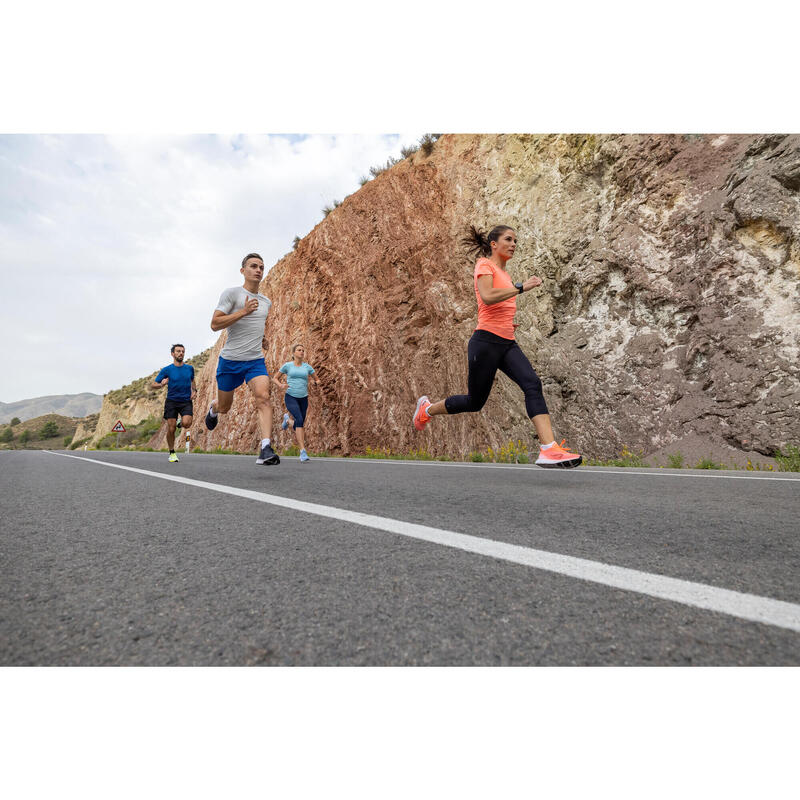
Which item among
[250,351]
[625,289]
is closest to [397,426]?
[625,289]

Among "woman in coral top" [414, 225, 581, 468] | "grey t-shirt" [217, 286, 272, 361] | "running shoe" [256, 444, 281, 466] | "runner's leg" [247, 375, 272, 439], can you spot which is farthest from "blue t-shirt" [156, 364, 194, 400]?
"woman in coral top" [414, 225, 581, 468]

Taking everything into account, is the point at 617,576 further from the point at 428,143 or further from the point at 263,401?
the point at 428,143

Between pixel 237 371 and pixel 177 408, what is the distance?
3.29 metres

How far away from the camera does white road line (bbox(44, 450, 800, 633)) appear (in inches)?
55.4

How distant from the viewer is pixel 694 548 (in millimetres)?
2121

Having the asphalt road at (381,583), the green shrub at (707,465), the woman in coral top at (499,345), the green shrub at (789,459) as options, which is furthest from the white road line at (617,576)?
the green shrub at (789,459)

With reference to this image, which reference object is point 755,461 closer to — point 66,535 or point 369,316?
point 66,535

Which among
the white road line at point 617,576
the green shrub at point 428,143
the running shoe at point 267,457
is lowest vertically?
the white road line at point 617,576

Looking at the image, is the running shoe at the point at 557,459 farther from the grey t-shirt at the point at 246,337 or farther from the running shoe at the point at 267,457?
the grey t-shirt at the point at 246,337

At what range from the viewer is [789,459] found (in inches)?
278

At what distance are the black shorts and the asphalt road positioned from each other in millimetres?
6061

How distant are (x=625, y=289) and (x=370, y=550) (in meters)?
9.16

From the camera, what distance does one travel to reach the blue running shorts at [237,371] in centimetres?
659

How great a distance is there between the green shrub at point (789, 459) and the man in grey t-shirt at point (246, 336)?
6291 mm
